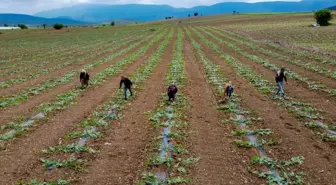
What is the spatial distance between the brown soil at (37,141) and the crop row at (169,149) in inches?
151

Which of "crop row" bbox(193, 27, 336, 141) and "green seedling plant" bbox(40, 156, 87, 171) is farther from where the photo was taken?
"crop row" bbox(193, 27, 336, 141)

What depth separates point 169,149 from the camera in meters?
12.5

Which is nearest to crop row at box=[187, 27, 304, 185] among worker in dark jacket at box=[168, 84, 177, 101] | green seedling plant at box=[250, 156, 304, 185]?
green seedling plant at box=[250, 156, 304, 185]

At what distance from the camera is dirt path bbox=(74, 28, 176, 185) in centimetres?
1063

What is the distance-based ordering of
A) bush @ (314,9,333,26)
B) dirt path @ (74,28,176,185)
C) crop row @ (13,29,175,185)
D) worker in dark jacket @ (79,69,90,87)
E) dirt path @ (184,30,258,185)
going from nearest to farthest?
dirt path @ (184,30,258,185) → dirt path @ (74,28,176,185) → crop row @ (13,29,175,185) → worker in dark jacket @ (79,69,90,87) → bush @ (314,9,333,26)

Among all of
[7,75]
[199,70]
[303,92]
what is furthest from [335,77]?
[7,75]

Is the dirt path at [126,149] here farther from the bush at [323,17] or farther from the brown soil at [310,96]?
the bush at [323,17]

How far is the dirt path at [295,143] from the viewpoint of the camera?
10.6 meters

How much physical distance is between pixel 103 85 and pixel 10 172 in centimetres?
1426

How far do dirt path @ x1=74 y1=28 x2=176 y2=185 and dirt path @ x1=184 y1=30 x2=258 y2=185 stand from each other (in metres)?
2.07

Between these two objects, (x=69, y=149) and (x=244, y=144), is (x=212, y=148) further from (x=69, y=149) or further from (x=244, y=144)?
(x=69, y=149)

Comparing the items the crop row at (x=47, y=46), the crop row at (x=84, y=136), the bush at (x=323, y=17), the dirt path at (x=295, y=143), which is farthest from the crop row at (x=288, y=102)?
the bush at (x=323, y=17)

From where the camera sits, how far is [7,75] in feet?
103

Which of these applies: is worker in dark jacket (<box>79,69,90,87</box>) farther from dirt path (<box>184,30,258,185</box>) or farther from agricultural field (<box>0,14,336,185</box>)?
dirt path (<box>184,30,258,185</box>)
